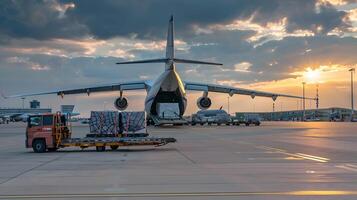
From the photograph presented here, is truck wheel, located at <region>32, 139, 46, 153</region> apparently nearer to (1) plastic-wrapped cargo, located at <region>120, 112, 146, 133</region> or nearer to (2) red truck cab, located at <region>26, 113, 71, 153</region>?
(2) red truck cab, located at <region>26, 113, 71, 153</region>

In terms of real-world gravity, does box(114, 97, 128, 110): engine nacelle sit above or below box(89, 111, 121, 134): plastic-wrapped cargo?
above

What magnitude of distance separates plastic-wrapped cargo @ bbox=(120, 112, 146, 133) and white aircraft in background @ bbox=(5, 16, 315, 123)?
29.3 m

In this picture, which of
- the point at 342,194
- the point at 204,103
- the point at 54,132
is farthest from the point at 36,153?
the point at 204,103

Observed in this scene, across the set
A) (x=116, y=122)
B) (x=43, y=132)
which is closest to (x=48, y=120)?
(x=43, y=132)

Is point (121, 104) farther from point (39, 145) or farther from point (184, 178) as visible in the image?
point (184, 178)

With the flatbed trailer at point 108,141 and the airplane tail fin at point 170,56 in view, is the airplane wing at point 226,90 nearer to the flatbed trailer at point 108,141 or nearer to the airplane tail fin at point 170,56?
the airplane tail fin at point 170,56

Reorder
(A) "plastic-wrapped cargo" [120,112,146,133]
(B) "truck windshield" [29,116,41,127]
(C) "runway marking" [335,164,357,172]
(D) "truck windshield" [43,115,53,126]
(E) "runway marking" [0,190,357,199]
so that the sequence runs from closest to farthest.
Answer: (E) "runway marking" [0,190,357,199], (C) "runway marking" [335,164,357,172], (D) "truck windshield" [43,115,53,126], (B) "truck windshield" [29,116,41,127], (A) "plastic-wrapped cargo" [120,112,146,133]

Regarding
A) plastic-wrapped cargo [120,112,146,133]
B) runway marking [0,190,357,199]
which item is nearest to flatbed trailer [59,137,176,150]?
plastic-wrapped cargo [120,112,146,133]

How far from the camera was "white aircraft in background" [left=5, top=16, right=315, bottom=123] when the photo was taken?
59.7 meters

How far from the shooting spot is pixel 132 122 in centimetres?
2902

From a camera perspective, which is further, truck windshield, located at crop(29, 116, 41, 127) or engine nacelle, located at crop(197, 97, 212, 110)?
engine nacelle, located at crop(197, 97, 212, 110)

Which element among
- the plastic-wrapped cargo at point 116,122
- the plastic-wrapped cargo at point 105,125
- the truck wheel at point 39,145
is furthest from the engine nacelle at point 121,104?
the truck wheel at point 39,145

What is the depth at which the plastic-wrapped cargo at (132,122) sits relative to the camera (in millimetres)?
28891

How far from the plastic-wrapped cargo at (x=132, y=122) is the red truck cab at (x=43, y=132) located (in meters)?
3.77
